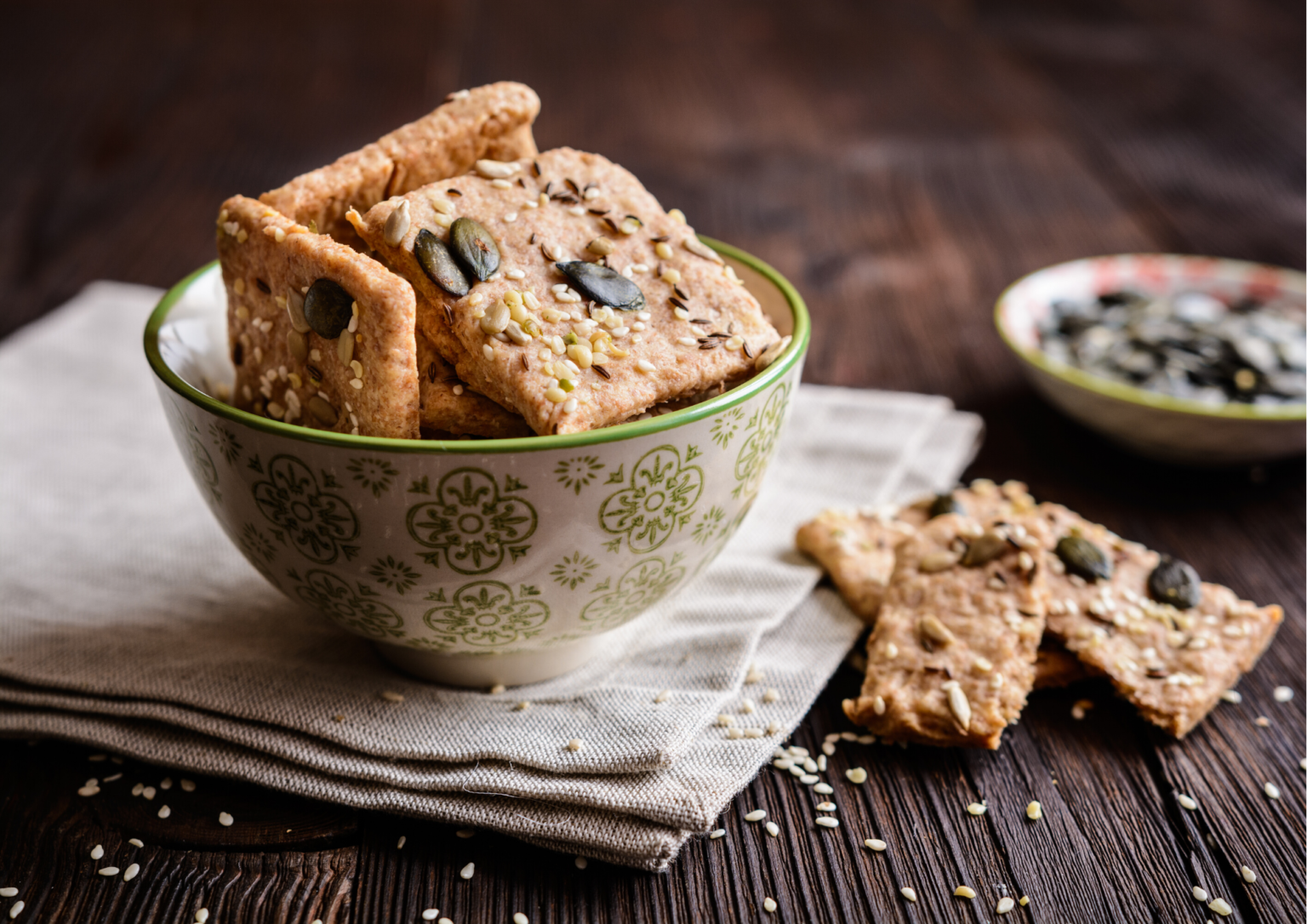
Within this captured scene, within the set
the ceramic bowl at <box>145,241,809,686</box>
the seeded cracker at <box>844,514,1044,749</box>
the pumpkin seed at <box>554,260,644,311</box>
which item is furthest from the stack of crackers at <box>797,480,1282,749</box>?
the pumpkin seed at <box>554,260,644,311</box>

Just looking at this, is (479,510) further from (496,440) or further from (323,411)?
(323,411)

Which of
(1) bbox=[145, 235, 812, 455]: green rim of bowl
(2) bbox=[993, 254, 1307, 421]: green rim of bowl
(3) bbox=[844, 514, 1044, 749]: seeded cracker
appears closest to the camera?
(1) bbox=[145, 235, 812, 455]: green rim of bowl

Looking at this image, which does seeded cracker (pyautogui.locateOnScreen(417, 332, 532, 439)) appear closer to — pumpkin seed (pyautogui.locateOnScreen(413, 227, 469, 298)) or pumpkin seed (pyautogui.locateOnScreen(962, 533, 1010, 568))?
pumpkin seed (pyautogui.locateOnScreen(413, 227, 469, 298))

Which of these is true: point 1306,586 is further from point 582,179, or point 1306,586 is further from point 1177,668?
point 582,179

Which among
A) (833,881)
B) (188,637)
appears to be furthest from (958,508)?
(188,637)

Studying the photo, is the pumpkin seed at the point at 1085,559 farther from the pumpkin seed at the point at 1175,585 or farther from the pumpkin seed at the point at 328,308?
the pumpkin seed at the point at 328,308

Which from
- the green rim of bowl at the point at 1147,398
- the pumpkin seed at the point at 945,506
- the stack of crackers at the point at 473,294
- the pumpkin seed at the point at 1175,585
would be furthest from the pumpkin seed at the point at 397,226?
the green rim of bowl at the point at 1147,398

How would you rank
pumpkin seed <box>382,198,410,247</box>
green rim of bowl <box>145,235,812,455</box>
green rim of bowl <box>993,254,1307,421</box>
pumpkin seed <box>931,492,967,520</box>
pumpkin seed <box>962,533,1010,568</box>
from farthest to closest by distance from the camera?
green rim of bowl <box>993,254,1307,421</box>
pumpkin seed <box>931,492,967,520</box>
pumpkin seed <box>962,533,1010,568</box>
pumpkin seed <box>382,198,410,247</box>
green rim of bowl <box>145,235,812,455</box>
